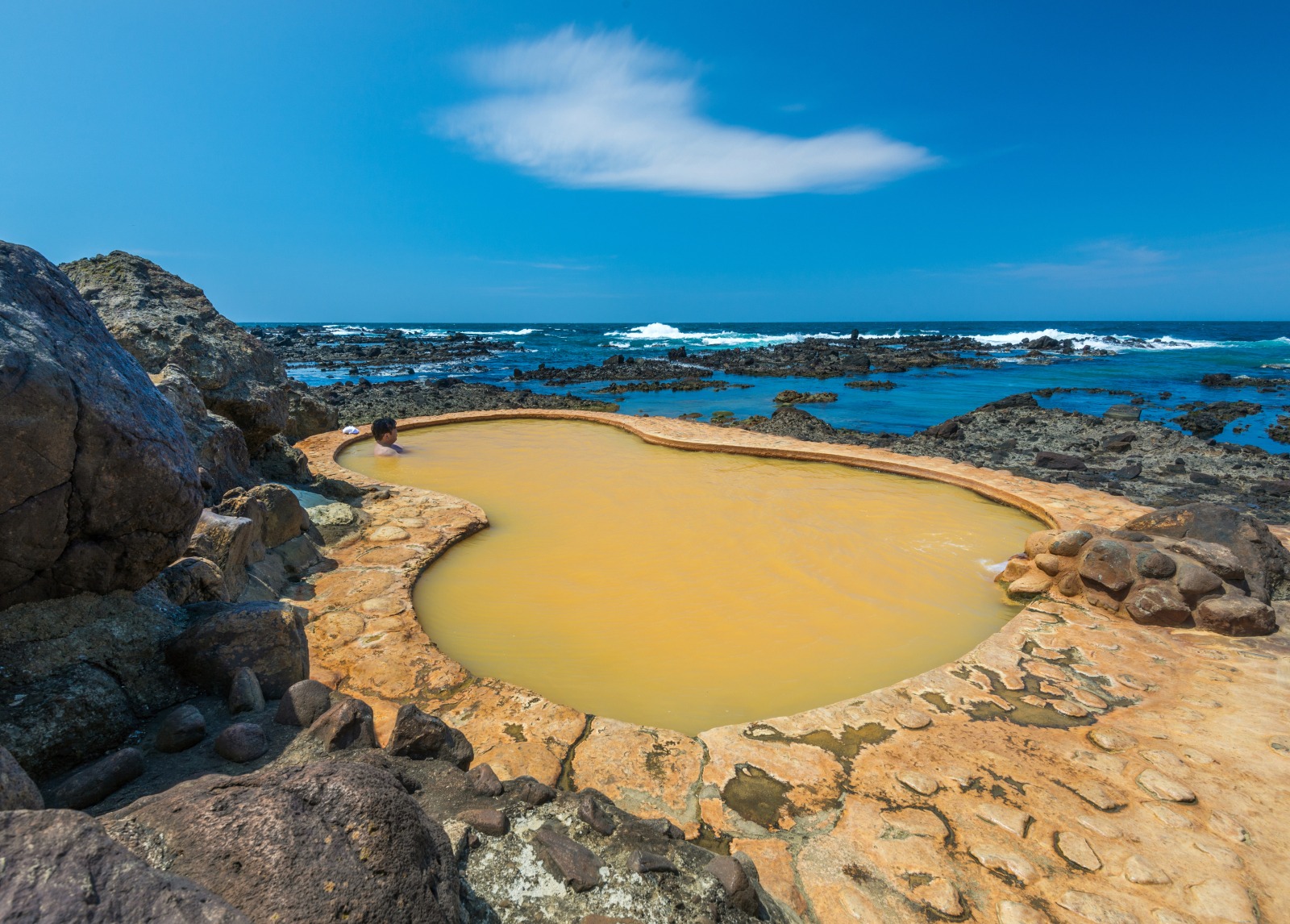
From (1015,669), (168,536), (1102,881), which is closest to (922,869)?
(1102,881)

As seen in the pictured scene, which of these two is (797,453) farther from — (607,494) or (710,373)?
(710,373)

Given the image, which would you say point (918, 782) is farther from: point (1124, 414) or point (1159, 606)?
point (1124, 414)

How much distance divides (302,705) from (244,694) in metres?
0.28

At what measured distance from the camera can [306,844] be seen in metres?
1.32

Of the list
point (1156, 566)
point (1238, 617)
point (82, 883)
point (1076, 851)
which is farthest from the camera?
point (1156, 566)

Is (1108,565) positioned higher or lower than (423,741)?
lower

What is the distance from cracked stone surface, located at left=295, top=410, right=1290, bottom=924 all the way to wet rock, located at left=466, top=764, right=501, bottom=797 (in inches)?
18.8

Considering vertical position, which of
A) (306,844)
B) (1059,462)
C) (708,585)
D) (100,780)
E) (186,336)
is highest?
(186,336)

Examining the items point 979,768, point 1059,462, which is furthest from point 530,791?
point 1059,462

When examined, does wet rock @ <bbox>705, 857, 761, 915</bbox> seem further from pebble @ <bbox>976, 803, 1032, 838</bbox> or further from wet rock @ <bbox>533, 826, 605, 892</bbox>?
pebble @ <bbox>976, 803, 1032, 838</bbox>

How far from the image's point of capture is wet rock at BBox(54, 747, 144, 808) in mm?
1677

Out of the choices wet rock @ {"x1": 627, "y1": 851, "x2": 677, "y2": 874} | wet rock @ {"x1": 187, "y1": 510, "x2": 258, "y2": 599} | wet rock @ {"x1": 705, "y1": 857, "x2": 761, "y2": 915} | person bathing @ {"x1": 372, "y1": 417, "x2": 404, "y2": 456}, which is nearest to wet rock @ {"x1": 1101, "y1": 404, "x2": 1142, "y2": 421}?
person bathing @ {"x1": 372, "y1": 417, "x2": 404, "y2": 456}

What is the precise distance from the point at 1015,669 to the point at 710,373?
83.5 ft

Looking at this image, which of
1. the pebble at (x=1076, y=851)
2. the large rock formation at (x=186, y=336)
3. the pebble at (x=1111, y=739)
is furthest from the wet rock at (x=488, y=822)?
the large rock formation at (x=186, y=336)
